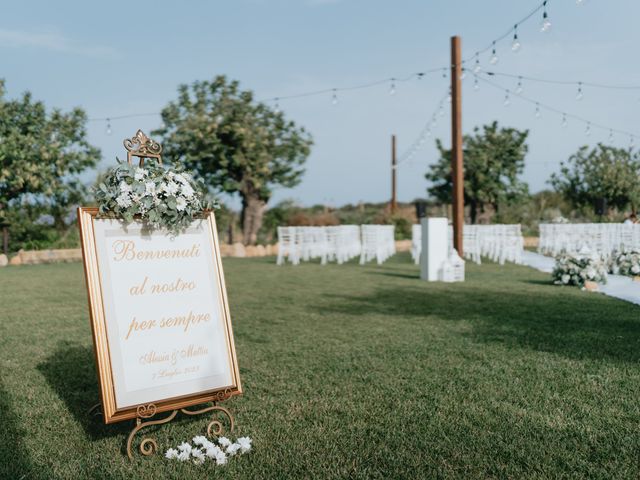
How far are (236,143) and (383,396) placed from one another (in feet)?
62.0

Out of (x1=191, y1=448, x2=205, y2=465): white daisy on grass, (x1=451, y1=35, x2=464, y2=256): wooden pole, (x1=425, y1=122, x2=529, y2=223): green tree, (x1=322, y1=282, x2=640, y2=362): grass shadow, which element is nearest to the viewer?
(x1=191, y1=448, x2=205, y2=465): white daisy on grass

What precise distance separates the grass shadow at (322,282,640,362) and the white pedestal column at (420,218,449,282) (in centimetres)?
109

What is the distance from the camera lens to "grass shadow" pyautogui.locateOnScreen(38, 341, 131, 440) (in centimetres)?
329

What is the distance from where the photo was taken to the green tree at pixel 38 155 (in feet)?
56.3

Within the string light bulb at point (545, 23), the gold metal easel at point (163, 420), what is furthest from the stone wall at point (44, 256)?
the gold metal easel at point (163, 420)

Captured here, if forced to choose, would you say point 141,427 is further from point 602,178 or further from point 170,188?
point 602,178

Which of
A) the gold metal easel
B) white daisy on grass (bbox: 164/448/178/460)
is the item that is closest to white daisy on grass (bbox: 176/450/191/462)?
white daisy on grass (bbox: 164/448/178/460)

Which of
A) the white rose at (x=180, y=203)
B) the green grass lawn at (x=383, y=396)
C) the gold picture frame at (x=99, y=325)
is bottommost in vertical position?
the green grass lawn at (x=383, y=396)

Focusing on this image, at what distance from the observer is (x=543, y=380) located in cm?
399

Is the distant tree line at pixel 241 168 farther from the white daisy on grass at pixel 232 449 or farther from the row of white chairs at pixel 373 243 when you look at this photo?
the white daisy on grass at pixel 232 449

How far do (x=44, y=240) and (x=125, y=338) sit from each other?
17.3 m

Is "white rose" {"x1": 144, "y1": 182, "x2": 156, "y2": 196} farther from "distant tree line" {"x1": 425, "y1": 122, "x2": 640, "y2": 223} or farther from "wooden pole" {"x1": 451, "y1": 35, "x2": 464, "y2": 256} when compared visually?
"distant tree line" {"x1": 425, "y1": 122, "x2": 640, "y2": 223}

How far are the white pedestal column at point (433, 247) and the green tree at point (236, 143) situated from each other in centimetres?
1128

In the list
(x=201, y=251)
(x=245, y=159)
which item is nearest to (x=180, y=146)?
(x=245, y=159)
